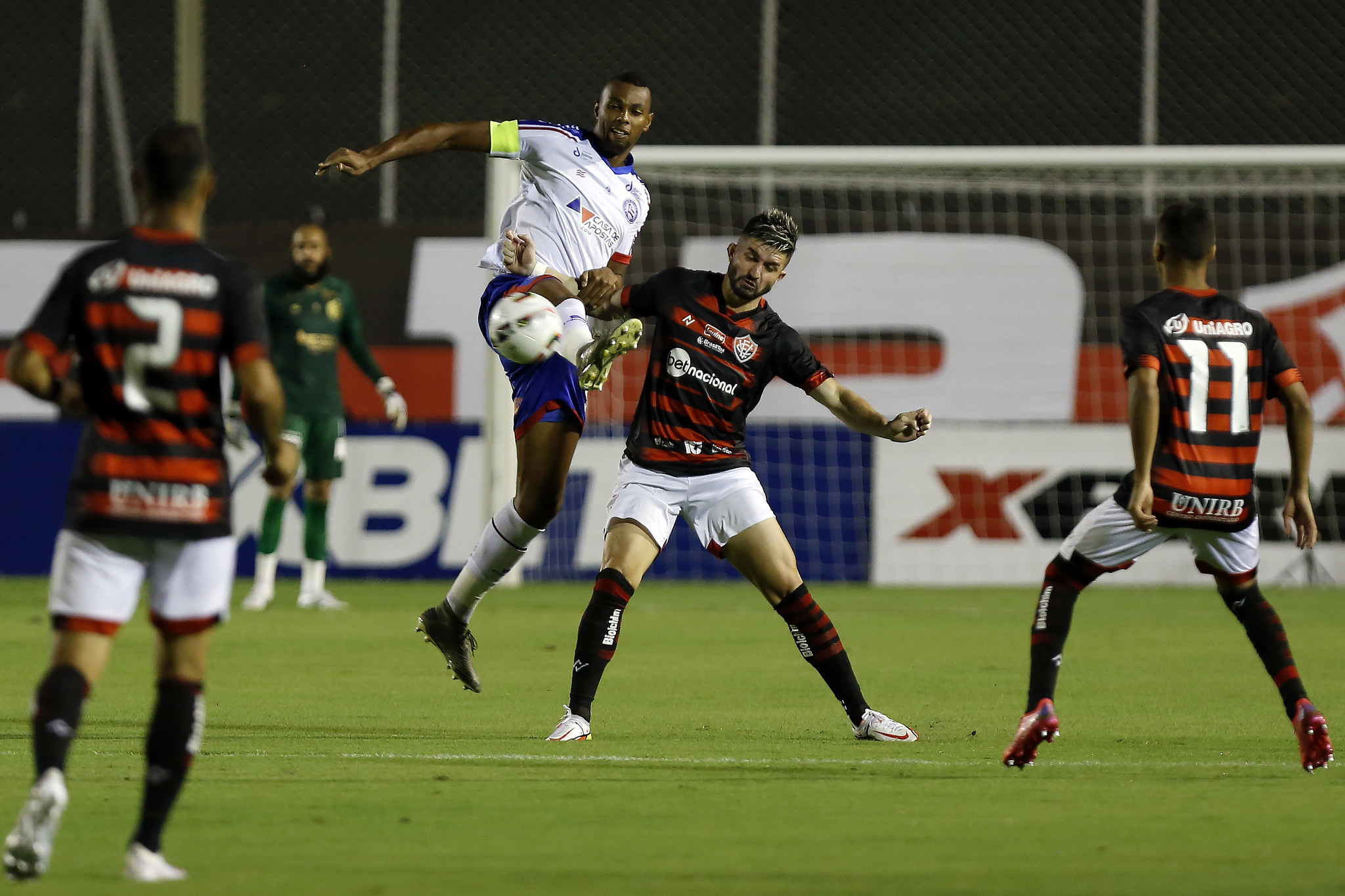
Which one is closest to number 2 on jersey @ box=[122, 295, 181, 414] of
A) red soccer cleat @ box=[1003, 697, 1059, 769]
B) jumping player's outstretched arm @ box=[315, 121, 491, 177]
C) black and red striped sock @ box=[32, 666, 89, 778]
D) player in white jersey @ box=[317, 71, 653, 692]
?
black and red striped sock @ box=[32, 666, 89, 778]

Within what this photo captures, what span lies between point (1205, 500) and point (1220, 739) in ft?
3.84

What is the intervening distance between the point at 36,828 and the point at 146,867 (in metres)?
0.25

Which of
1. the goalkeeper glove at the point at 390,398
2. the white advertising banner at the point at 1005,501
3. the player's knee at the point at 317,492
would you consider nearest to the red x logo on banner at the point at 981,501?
the white advertising banner at the point at 1005,501

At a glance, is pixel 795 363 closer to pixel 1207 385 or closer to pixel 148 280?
pixel 1207 385

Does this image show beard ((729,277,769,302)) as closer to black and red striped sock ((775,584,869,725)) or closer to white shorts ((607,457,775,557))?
white shorts ((607,457,775,557))

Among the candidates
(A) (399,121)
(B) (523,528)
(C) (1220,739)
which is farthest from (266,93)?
(C) (1220,739)

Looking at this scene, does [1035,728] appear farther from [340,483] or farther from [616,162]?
[340,483]

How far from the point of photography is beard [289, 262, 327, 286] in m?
11.9

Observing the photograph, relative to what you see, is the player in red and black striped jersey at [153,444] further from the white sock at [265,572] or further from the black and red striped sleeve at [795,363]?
the white sock at [265,572]

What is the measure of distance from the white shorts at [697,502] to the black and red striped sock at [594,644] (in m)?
0.30

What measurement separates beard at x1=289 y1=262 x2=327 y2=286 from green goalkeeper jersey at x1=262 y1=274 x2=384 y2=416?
2 centimetres

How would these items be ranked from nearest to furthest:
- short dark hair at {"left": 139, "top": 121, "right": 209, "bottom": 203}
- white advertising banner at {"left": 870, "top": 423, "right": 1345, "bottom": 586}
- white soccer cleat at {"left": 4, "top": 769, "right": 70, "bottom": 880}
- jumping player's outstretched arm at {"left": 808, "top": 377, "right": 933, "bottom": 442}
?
1. white soccer cleat at {"left": 4, "top": 769, "right": 70, "bottom": 880}
2. short dark hair at {"left": 139, "top": 121, "right": 209, "bottom": 203}
3. jumping player's outstretched arm at {"left": 808, "top": 377, "right": 933, "bottom": 442}
4. white advertising banner at {"left": 870, "top": 423, "right": 1345, "bottom": 586}

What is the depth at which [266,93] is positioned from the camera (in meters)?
15.1

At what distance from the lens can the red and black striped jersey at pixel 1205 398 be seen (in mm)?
5551
